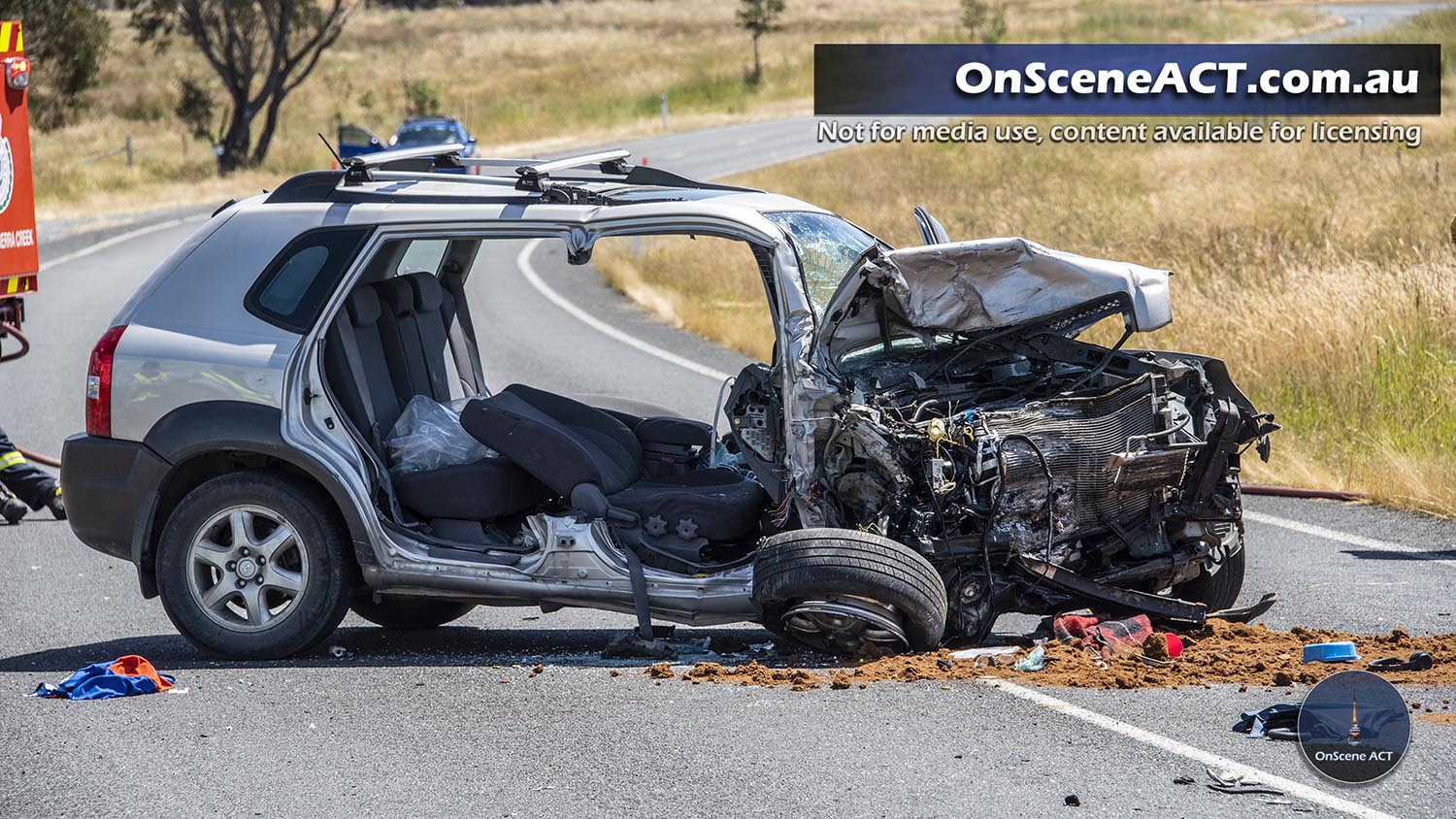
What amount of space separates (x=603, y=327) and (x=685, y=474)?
11.1 metres

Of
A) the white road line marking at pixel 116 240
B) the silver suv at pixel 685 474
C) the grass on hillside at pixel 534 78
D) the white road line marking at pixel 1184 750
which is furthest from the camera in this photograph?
the grass on hillside at pixel 534 78

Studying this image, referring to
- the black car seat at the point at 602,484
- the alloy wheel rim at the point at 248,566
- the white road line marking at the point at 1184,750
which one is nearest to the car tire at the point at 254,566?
the alloy wheel rim at the point at 248,566

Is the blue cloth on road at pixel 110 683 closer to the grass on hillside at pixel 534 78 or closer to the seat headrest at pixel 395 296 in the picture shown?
the seat headrest at pixel 395 296

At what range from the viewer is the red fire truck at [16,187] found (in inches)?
458

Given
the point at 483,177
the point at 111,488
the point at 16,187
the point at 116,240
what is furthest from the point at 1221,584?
the point at 116,240

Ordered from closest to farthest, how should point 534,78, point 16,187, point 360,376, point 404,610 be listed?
point 360,376, point 404,610, point 16,187, point 534,78

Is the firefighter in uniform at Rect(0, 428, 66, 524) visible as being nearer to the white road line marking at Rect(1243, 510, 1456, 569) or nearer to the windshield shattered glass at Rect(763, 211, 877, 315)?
the windshield shattered glass at Rect(763, 211, 877, 315)

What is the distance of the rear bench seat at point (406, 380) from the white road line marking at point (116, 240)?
1964 centimetres

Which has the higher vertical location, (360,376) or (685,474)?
(360,376)

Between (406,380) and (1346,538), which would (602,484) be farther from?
(1346,538)

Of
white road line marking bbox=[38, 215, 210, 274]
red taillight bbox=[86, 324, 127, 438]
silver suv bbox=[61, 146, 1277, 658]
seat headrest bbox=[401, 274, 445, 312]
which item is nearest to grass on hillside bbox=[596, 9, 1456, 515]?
silver suv bbox=[61, 146, 1277, 658]

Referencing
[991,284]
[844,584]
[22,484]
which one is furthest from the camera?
[22,484]

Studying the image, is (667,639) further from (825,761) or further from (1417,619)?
(1417,619)

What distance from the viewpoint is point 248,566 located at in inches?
266
